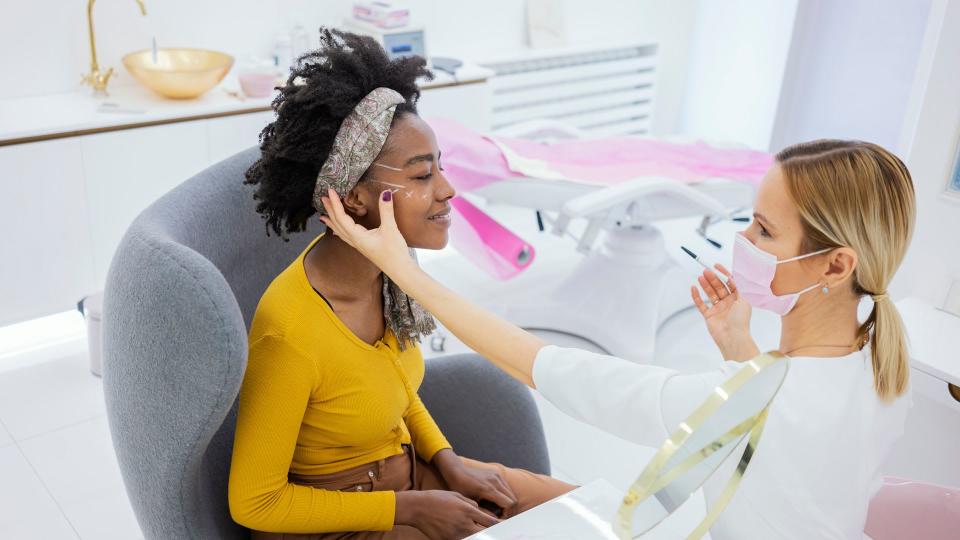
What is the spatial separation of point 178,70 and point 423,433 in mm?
1869

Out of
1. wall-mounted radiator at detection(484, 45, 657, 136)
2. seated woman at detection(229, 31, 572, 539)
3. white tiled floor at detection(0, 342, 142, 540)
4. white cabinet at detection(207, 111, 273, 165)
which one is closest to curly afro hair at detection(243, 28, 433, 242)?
seated woman at detection(229, 31, 572, 539)

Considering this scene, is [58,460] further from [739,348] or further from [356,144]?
[739,348]

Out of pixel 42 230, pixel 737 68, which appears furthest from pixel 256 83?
pixel 737 68

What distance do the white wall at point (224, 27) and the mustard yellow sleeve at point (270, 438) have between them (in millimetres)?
2248

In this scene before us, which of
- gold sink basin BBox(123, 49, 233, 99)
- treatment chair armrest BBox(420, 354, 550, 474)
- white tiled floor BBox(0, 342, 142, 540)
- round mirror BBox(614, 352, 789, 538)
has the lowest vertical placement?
white tiled floor BBox(0, 342, 142, 540)

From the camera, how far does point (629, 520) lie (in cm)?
78

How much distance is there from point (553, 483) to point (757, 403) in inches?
30.7

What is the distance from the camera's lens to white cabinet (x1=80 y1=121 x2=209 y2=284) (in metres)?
2.77

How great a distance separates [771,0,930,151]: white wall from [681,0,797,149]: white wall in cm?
7

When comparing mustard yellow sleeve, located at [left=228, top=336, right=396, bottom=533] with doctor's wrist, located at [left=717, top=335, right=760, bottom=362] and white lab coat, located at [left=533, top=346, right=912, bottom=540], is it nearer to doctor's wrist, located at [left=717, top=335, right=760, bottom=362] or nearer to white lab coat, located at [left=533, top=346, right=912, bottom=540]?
white lab coat, located at [left=533, top=346, right=912, bottom=540]

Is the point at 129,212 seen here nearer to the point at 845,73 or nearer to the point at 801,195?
the point at 801,195

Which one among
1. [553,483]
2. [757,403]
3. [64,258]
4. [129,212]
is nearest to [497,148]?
[129,212]

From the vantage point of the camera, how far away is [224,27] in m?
3.37

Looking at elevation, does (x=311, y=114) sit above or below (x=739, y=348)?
above
